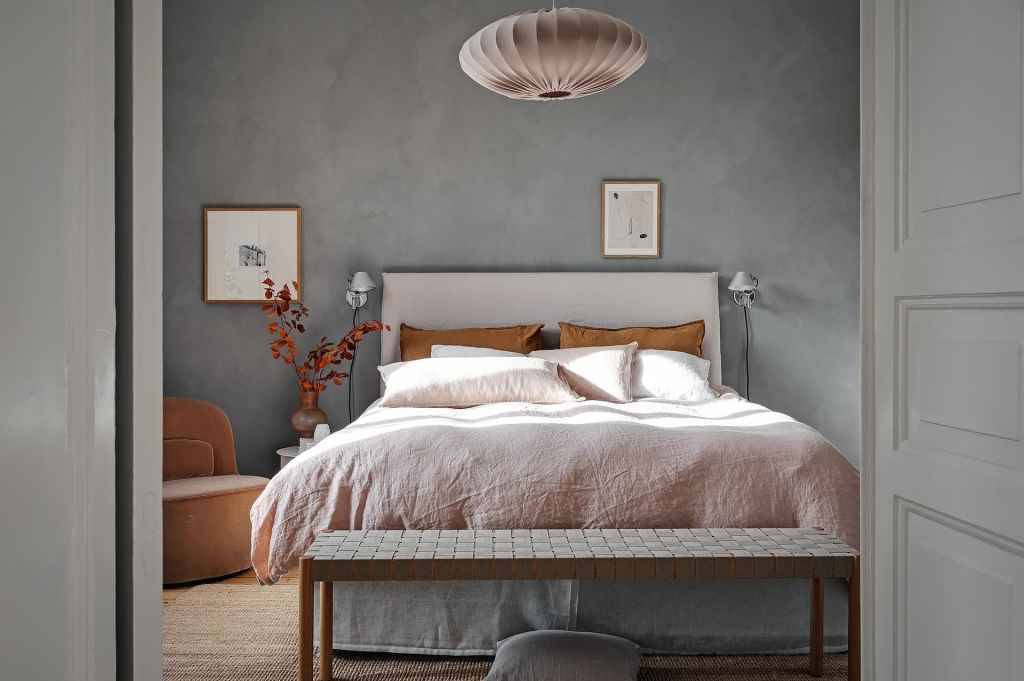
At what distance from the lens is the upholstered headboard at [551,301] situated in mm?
4828

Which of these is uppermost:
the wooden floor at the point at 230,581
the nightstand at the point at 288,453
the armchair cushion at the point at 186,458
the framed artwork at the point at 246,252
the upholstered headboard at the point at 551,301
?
the framed artwork at the point at 246,252

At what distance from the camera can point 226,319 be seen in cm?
492

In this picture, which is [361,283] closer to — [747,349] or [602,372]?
[602,372]

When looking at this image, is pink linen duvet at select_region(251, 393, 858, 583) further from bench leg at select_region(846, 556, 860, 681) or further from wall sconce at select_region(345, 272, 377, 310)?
wall sconce at select_region(345, 272, 377, 310)

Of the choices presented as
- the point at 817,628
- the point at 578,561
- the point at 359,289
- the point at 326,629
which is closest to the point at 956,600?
the point at 578,561

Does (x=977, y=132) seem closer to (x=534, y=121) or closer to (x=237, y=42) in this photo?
(x=534, y=121)

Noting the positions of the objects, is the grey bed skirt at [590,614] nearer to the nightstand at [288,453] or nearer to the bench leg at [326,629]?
the bench leg at [326,629]

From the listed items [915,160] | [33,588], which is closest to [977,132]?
[915,160]

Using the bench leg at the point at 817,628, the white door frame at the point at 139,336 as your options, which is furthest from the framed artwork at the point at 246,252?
the white door frame at the point at 139,336

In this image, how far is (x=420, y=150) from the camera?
4895 millimetres

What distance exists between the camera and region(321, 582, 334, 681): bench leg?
2.54 meters

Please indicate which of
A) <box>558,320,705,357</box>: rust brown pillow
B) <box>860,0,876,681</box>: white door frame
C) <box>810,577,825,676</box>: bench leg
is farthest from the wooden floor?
<box>860,0,876,681</box>: white door frame

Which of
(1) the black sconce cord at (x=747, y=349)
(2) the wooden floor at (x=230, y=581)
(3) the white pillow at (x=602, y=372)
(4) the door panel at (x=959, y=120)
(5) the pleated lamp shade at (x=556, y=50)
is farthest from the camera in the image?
(1) the black sconce cord at (x=747, y=349)

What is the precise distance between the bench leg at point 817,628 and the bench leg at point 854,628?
0.50 ft
